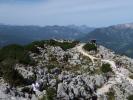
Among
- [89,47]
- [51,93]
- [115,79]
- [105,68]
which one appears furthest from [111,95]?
[89,47]

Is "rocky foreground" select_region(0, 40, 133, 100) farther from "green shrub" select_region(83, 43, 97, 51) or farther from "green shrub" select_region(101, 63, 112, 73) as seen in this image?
"green shrub" select_region(83, 43, 97, 51)

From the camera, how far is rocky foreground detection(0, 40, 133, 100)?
59.0 meters

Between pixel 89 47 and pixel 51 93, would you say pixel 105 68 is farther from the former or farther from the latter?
pixel 89 47

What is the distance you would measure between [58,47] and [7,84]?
2841cm

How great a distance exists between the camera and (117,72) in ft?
238

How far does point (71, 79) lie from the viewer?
64062mm


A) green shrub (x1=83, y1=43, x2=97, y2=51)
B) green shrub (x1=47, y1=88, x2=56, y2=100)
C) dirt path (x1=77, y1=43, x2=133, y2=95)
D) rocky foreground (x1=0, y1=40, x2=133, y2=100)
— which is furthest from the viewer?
green shrub (x1=83, y1=43, x2=97, y2=51)

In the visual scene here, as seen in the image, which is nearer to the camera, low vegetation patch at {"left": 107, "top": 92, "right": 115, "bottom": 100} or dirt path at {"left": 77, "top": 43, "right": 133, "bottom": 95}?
low vegetation patch at {"left": 107, "top": 92, "right": 115, "bottom": 100}

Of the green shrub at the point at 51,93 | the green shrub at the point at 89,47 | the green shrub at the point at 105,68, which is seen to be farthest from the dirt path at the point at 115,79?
the green shrub at the point at 51,93

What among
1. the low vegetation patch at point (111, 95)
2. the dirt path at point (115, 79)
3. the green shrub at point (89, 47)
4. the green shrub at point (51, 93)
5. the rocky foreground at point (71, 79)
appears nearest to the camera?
the green shrub at point (51, 93)

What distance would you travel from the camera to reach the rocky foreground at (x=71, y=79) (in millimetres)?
59031

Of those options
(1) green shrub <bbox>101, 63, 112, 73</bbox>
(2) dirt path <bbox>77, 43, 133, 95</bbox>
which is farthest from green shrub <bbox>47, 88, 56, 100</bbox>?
(1) green shrub <bbox>101, 63, 112, 73</bbox>

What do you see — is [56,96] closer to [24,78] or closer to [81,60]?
[24,78]

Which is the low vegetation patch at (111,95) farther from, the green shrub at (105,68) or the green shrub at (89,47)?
the green shrub at (89,47)
